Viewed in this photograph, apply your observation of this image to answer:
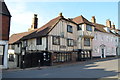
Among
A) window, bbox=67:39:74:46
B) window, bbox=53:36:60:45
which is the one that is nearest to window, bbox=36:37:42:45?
window, bbox=53:36:60:45

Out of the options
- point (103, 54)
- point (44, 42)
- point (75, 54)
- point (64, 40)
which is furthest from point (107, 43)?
point (44, 42)

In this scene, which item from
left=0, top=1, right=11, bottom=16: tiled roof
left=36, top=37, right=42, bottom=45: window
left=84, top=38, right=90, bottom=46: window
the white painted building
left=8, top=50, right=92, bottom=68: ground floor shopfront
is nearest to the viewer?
left=0, top=1, right=11, bottom=16: tiled roof

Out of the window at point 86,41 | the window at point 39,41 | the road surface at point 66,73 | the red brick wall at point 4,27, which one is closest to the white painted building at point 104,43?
the window at point 86,41

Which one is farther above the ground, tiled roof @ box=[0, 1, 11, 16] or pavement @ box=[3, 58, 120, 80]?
tiled roof @ box=[0, 1, 11, 16]

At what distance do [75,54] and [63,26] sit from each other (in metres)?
6.42

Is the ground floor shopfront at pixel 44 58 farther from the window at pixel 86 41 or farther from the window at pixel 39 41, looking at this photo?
the window at pixel 86 41

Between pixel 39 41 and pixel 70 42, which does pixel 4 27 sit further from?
pixel 70 42

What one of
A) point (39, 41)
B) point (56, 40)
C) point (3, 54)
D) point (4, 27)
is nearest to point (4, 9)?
point (4, 27)

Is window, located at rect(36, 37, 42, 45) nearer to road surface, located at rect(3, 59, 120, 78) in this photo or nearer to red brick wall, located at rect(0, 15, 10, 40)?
red brick wall, located at rect(0, 15, 10, 40)

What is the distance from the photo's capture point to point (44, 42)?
72.2 ft

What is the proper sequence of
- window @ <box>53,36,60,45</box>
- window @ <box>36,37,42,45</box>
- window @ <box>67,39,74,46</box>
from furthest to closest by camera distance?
window @ <box>67,39,74,46</box> < window @ <box>36,37,42,45</box> < window @ <box>53,36,60,45</box>

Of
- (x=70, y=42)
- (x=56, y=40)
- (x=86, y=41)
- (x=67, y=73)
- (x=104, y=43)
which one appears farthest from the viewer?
(x=104, y=43)

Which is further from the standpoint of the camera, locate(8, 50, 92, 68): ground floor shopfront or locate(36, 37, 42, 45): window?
locate(36, 37, 42, 45): window

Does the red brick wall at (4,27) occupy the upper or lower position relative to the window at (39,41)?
upper
